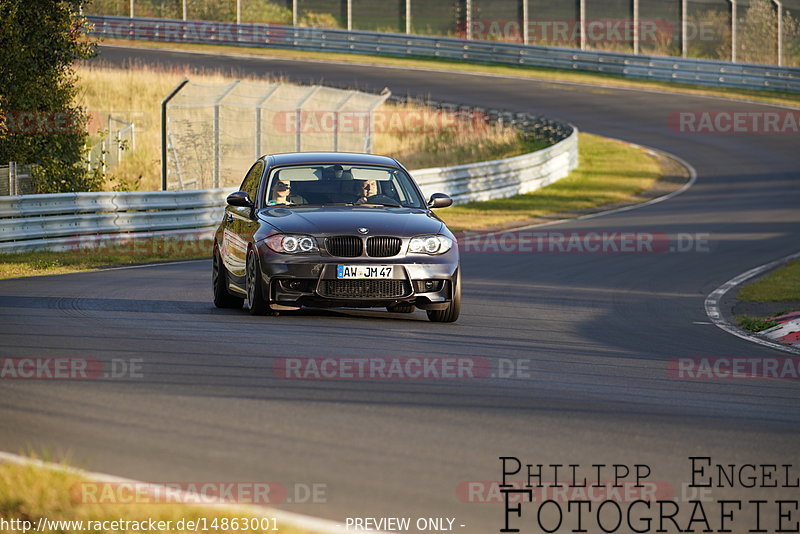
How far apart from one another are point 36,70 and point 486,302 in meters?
11.3

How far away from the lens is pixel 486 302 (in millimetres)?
14984

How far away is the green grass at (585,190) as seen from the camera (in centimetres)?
2825

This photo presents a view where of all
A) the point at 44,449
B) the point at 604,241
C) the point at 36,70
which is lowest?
the point at 604,241

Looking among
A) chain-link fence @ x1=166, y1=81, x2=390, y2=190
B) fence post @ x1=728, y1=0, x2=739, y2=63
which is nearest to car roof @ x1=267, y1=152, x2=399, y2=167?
chain-link fence @ x1=166, y1=81, x2=390, y2=190

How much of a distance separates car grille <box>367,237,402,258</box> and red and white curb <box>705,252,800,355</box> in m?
3.77

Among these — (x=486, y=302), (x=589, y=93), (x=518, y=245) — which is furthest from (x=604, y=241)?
(x=589, y=93)

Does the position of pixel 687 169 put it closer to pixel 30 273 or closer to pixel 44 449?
pixel 30 273

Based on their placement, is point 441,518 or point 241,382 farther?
point 241,382

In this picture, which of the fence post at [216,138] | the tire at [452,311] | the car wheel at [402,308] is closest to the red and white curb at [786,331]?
the tire at [452,311]

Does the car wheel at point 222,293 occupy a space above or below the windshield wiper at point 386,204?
below

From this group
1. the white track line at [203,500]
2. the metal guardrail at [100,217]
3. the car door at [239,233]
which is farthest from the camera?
the metal guardrail at [100,217]

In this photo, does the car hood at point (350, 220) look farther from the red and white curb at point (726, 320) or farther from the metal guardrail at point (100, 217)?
→ the metal guardrail at point (100, 217)

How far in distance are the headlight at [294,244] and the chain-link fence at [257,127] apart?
1443 cm

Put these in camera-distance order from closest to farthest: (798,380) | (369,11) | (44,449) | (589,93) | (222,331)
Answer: (44,449), (798,380), (222,331), (589,93), (369,11)
